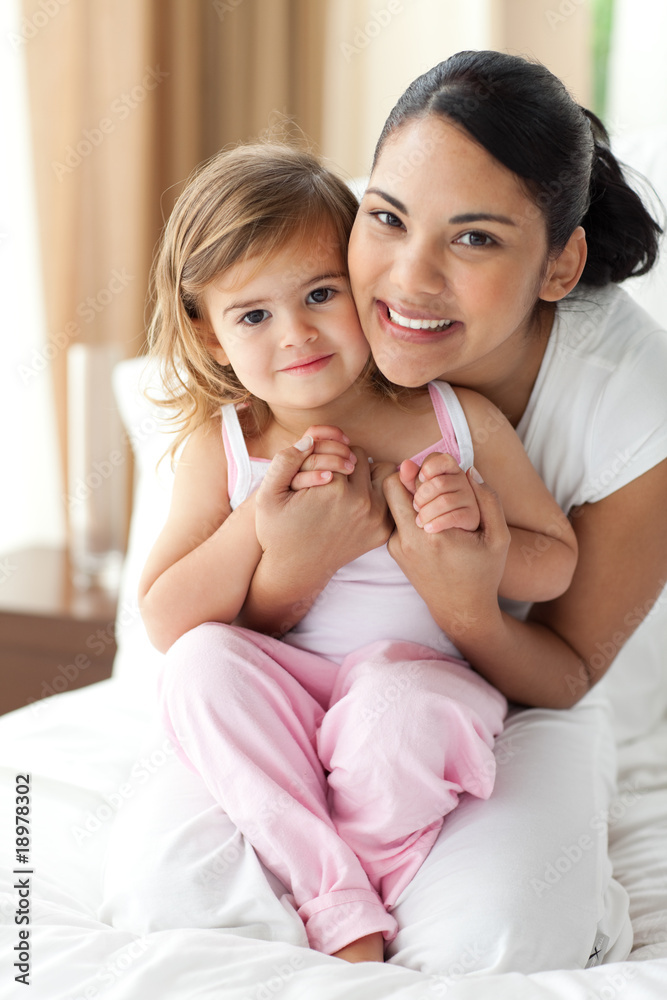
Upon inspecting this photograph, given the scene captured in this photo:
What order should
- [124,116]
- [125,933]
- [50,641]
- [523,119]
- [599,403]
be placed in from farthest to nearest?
[124,116]
[50,641]
[599,403]
[523,119]
[125,933]

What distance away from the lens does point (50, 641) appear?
2062 mm

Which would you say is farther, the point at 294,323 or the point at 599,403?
the point at 599,403

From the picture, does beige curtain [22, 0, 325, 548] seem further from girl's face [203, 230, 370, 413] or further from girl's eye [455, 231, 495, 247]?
girl's eye [455, 231, 495, 247]

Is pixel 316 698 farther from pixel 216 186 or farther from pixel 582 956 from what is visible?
pixel 216 186

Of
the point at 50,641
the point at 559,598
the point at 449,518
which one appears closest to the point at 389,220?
the point at 449,518

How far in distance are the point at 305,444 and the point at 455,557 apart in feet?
0.76

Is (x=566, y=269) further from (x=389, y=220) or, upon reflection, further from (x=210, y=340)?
(x=210, y=340)

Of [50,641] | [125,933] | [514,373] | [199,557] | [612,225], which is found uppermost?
[612,225]

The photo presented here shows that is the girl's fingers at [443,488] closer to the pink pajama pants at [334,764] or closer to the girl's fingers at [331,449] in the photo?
the girl's fingers at [331,449]

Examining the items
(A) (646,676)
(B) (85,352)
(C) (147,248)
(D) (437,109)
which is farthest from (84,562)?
(D) (437,109)

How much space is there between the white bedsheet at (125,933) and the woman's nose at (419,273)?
2.25 feet

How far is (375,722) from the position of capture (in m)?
1.06

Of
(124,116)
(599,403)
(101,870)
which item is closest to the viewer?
(101,870)

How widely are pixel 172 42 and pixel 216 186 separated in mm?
1779
